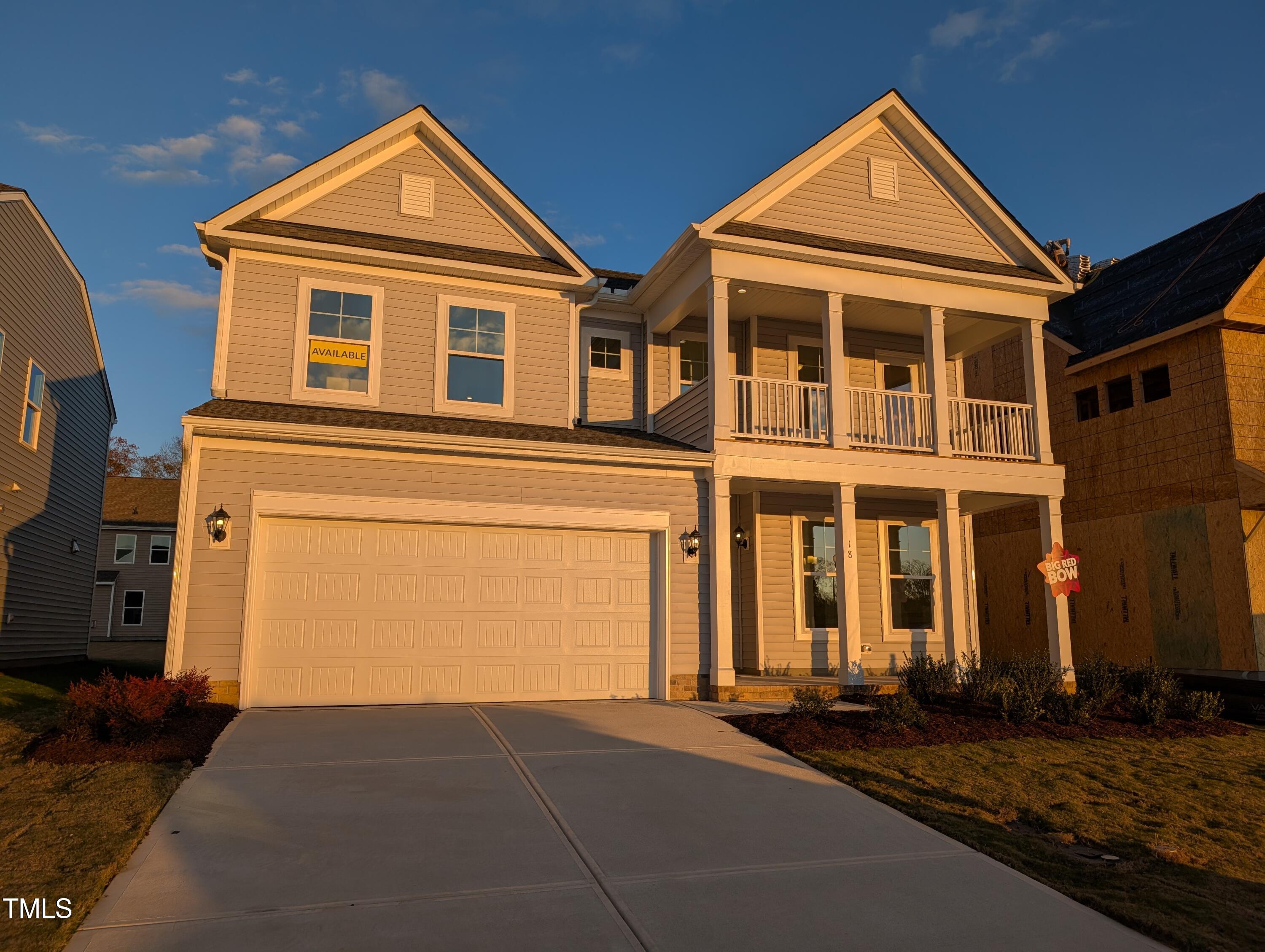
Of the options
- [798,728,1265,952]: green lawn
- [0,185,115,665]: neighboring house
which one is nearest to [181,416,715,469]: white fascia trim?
[798,728,1265,952]: green lawn

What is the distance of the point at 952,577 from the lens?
13195 mm

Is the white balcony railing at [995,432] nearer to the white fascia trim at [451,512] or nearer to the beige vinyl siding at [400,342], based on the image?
the white fascia trim at [451,512]

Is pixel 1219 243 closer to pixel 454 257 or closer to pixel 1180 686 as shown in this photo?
pixel 1180 686

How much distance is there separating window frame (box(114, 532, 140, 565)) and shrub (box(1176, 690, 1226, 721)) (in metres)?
34.6

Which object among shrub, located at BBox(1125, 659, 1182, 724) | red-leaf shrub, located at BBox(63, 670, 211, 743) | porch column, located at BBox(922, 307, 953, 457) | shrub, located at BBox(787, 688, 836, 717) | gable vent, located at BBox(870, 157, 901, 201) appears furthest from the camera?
gable vent, located at BBox(870, 157, 901, 201)

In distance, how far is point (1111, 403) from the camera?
17219 mm

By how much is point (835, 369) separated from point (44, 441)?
574 inches

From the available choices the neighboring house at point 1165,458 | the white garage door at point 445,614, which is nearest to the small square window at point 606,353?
the white garage door at point 445,614

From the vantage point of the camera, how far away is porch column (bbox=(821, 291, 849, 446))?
13.2m

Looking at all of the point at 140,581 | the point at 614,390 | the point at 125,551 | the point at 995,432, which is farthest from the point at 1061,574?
the point at 125,551

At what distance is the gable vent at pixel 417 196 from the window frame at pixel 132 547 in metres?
27.0

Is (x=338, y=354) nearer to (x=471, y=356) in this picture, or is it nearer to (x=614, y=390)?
(x=471, y=356)

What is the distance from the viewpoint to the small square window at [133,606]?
112ft

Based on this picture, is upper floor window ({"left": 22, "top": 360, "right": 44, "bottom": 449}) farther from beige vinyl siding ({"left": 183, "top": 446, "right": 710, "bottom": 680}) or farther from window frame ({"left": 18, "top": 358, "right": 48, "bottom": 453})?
beige vinyl siding ({"left": 183, "top": 446, "right": 710, "bottom": 680})
